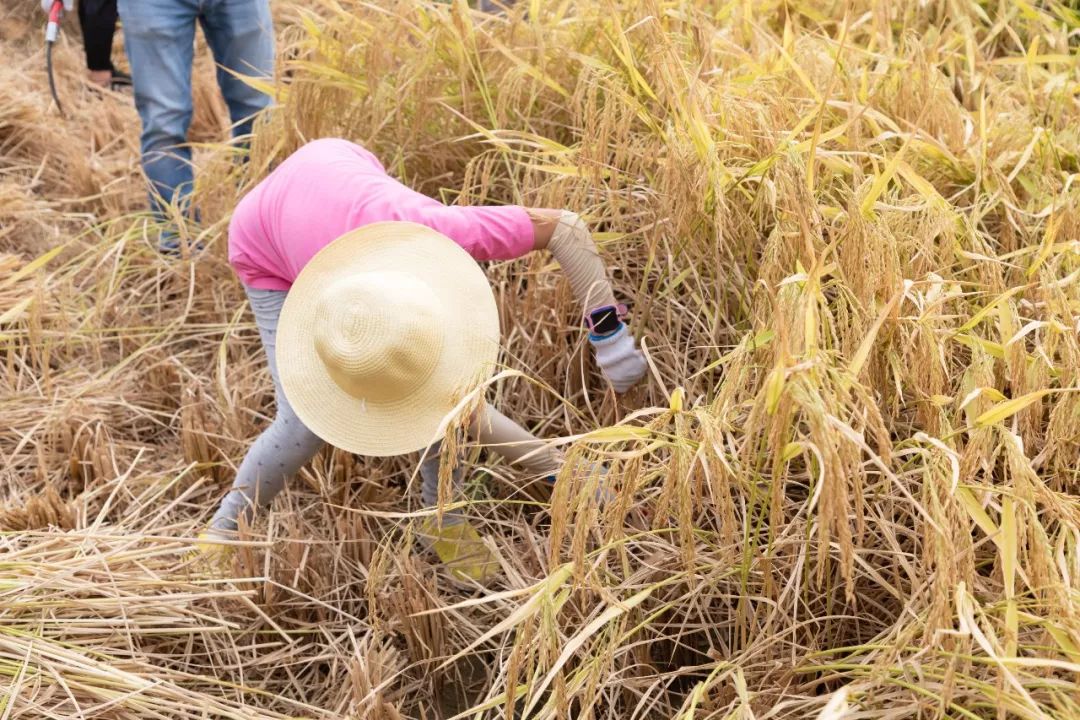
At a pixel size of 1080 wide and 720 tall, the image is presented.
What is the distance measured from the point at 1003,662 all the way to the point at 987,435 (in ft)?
0.95

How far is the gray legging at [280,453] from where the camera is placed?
174 cm

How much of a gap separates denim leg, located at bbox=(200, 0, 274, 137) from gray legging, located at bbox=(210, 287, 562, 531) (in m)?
0.91

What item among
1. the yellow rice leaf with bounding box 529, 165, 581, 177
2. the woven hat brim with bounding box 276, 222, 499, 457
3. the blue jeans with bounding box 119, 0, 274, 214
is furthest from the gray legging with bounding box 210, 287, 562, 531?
the blue jeans with bounding box 119, 0, 274, 214

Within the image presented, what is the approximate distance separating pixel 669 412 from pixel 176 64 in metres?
1.89

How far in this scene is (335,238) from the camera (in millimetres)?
1670

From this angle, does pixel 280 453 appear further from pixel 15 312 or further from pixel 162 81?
pixel 162 81

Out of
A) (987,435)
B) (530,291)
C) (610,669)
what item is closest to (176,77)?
(530,291)

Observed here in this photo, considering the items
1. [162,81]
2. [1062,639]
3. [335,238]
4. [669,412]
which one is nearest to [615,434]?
[669,412]

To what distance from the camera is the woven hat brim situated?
1.57 metres

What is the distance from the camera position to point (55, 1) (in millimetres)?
2793

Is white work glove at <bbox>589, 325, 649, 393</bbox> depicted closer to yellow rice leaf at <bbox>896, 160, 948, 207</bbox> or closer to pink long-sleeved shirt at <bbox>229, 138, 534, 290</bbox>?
pink long-sleeved shirt at <bbox>229, 138, 534, 290</bbox>

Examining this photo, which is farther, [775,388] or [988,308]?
[988,308]

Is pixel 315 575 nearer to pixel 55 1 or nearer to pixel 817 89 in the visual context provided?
pixel 817 89

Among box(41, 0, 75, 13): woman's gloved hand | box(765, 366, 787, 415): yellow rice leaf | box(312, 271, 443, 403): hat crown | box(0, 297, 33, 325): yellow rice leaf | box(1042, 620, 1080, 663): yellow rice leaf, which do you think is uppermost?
box(765, 366, 787, 415): yellow rice leaf
